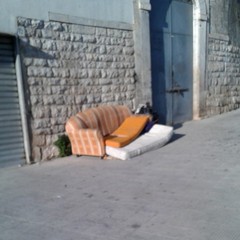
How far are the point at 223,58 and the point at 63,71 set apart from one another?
7520mm

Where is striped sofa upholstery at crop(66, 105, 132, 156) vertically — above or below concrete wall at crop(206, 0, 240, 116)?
below

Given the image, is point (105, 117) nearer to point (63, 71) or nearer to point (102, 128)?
point (102, 128)

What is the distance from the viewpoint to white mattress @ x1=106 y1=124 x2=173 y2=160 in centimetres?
657

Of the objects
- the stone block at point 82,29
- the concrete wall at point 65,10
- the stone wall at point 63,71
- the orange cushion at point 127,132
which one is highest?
the concrete wall at point 65,10

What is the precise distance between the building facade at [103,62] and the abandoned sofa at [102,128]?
381 millimetres

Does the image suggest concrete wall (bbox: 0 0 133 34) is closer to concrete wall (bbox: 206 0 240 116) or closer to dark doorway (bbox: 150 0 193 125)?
dark doorway (bbox: 150 0 193 125)

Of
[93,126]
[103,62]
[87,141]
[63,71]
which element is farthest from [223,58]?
[87,141]

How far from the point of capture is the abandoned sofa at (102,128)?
6.70 m

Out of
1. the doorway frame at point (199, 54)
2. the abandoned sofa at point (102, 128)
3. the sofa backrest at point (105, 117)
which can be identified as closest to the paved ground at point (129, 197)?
the abandoned sofa at point (102, 128)

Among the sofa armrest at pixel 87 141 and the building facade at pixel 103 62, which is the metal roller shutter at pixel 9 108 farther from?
the sofa armrest at pixel 87 141

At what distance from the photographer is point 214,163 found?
599cm

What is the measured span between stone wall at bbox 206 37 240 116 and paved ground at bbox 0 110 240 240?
524cm

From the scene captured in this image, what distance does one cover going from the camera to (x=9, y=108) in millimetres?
6430

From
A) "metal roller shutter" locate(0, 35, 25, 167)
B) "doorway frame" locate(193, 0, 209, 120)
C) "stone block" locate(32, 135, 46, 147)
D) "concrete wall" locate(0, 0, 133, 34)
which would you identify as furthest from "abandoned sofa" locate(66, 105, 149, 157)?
"doorway frame" locate(193, 0, 209, 120)
